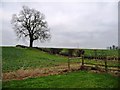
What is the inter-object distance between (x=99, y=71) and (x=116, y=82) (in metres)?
5.29

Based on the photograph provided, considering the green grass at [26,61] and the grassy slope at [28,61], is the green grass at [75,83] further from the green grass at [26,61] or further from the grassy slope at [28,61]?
the green grass at [26,61]

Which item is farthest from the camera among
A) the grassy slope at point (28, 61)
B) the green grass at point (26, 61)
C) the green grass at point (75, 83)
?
the green grass at point (26, 61)

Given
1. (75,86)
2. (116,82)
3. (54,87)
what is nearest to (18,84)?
(54,87)

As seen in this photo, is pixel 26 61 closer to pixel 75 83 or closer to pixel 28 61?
pixel 28 61

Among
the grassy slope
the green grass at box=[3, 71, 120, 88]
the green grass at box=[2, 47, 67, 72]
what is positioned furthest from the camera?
the green grass at box=[2, 47, 67, 72]

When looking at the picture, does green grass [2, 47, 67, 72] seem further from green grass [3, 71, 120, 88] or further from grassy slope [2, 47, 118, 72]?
green grass [3, 71, 120, 88]

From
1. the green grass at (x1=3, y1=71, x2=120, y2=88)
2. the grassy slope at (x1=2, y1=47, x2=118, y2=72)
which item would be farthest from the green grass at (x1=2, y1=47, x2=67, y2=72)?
the green grass at (x1=3, y1=71, x2=120, y2=88)

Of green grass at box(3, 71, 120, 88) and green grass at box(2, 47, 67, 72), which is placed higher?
green grass at box(2, 47, 67, 72)

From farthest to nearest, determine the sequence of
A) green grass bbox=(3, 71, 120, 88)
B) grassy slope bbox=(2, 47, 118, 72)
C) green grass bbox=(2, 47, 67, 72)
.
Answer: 1. green grass bbox=(2, 47, 67, 72)
2. grassy slope bbox=(2, 47, 118, 72)
3. green grass bbox=(3, 71, 120, 88)

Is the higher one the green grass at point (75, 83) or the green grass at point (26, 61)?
→ the green grass at point (26, 61)

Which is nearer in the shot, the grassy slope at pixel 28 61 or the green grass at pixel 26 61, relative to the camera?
the grassy slope at pixel 28 61

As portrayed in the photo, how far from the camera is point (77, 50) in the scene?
171 ft

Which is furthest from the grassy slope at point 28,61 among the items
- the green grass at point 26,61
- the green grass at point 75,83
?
the green grass at point 75,83

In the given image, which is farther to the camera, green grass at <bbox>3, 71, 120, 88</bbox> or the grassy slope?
the grassy slope
